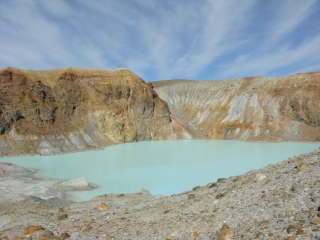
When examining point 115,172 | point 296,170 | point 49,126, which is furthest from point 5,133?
point 296,170

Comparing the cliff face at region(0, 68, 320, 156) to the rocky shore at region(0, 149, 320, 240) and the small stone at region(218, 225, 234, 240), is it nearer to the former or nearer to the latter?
the rocky shore at region(0, 149, 320, 240)

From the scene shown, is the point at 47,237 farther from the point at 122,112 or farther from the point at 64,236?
the point at 122,112

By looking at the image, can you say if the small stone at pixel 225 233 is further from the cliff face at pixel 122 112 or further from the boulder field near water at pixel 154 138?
the cliff face at pixel 122 112

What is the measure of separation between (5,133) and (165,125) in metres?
24.7

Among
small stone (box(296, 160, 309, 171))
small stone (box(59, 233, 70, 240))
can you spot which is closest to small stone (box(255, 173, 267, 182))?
small stone (box(296, 160, 309, 171))

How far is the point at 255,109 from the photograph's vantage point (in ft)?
155

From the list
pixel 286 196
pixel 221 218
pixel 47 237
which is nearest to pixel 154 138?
pixel 47 237

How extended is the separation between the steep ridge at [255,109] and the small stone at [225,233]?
128 ft

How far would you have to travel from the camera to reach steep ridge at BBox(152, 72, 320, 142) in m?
42.3

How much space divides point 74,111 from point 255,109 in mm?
28860

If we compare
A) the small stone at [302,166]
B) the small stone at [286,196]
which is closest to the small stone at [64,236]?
the small stone at [286,196]

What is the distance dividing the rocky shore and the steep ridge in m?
36.7

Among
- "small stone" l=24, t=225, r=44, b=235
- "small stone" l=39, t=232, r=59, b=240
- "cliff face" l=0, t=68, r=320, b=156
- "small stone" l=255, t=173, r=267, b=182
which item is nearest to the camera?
"small stone" l=39, t=232, r=59, b=240

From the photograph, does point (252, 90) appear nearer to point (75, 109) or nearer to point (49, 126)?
point (75, 109)
